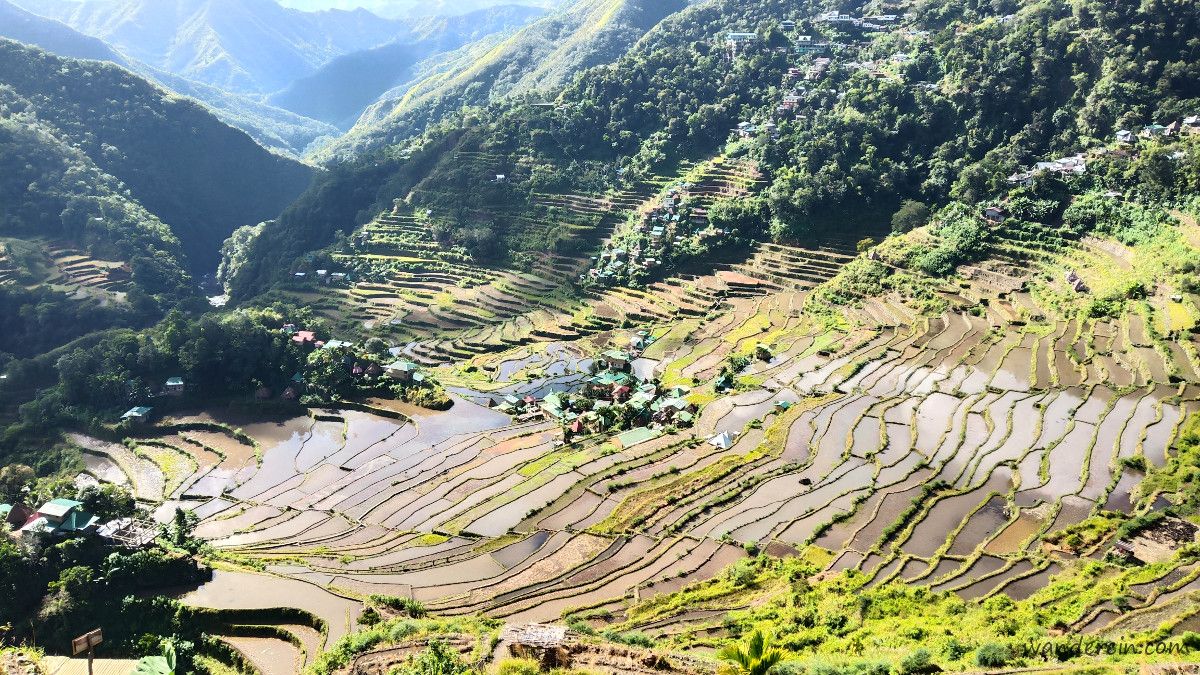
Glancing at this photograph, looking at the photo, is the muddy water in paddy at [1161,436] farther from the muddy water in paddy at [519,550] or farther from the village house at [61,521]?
the village house at [61,521]

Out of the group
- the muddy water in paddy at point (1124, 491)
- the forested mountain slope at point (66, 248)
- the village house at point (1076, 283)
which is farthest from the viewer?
the forested mountain slope at point (66, 248)

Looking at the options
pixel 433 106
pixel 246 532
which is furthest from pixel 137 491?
pixel 433 106

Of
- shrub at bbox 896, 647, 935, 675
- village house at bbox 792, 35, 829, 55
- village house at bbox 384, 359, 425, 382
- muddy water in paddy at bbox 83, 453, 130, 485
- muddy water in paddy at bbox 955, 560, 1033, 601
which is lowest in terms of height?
muddy water in paddy at bbox 83, 453, 130, 485

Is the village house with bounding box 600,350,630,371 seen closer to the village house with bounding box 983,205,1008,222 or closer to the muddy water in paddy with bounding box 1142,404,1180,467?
the village house with bounding box 983,205,1008,222

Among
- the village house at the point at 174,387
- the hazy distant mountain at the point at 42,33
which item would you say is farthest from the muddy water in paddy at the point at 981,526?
the hazy distant mountain at the point at 42,33

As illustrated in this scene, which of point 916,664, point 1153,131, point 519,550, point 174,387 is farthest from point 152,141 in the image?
point 916,664

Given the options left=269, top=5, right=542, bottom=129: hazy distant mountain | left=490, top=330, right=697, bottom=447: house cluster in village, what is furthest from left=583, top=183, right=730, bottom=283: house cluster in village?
left=269, top=5, right=542, bottom=129: hazy distant mountain

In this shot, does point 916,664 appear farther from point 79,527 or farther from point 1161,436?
point 79,527
